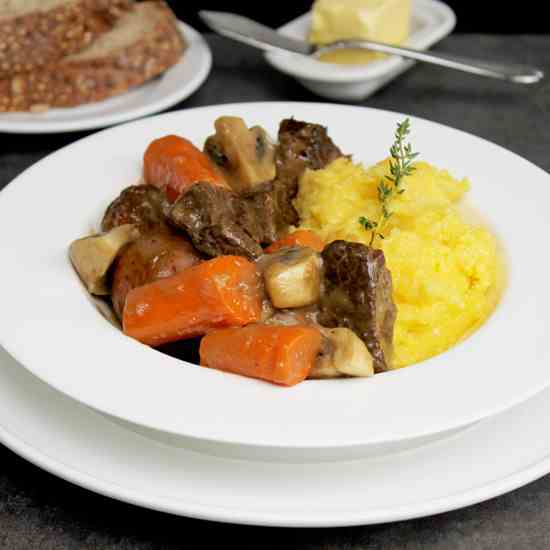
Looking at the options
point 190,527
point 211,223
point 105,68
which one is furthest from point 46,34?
point 190,527

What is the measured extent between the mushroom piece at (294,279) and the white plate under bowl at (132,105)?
7.40 feet

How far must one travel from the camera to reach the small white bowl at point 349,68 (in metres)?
5.17

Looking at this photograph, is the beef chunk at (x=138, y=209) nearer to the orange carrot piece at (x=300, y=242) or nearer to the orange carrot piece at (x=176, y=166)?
the orange carrot piece at (x=176, y=166)

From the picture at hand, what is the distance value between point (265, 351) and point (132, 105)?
2943 mm

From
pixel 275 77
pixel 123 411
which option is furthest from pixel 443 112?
pixel 123 411

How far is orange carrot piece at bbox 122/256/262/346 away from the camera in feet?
9.28

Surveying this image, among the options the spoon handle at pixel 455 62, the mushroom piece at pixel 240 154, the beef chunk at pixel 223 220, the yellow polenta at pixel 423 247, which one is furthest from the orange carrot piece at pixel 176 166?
the spoon handle at pixel 455 62

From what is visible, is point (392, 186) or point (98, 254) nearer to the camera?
point (98, 254)

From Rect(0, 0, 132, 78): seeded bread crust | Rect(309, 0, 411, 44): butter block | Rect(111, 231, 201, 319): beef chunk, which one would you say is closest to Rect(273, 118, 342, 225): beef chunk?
Rect(111, 231, 201, 319): beef chunk

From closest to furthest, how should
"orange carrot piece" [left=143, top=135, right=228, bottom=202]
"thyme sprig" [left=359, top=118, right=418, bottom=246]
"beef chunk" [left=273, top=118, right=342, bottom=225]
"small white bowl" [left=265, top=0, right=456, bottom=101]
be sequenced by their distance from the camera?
"thyme sprig" [left=359, top=118, right=418, bottom=246]
"orange carrot piece" [left=143, top=135, right=228, bottom=202]
"beef chunk" [left=273, top=118, right=342, bottom=225]
"small white bowl" [left=265, top=0, right=456, bottom=101]

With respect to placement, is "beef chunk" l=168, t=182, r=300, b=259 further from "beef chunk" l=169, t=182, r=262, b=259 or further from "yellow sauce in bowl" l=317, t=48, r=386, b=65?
"yellow sauce in bowl" l=317, t=48, r=386, b=65

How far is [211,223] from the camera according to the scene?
3061 mm

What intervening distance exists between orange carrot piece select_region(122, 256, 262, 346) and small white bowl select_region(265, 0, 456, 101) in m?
2.51

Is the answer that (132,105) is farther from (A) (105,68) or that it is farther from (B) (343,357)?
(B) (343,357)
